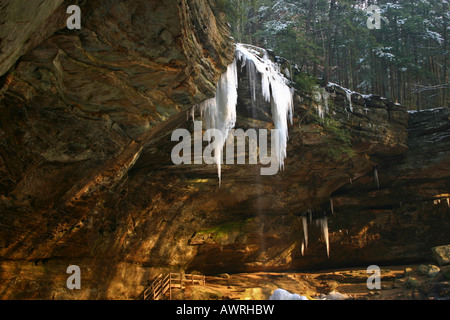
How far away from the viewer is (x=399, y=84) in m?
19.6

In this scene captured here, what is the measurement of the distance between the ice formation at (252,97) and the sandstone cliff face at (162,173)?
0.45 metres

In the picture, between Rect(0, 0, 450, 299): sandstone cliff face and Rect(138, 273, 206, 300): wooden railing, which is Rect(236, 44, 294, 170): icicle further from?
Rect(138, 273, 206, 300): wooden railing

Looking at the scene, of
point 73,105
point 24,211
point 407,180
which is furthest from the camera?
point 407,180

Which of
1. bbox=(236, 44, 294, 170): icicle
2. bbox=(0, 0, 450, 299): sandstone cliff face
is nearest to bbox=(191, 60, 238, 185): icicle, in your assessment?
bbox=(0, 0, 450, 299): sandstone cliff face

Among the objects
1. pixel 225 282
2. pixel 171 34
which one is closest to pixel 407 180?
pixel 225 282

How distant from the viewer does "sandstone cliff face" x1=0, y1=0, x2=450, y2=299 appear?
23.5 ft

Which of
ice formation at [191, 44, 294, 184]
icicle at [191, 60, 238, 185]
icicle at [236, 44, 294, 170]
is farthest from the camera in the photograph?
icicle at [236, 44, 294, 170]

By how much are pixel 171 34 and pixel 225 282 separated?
11.2m

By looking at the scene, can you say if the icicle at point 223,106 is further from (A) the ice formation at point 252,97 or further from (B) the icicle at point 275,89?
(B) the icicle at point 275,89

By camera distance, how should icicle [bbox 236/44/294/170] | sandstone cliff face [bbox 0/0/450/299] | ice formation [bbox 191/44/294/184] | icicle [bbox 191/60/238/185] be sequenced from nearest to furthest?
sandstone cliff face [bbox 0/0/450/299] → icicle [bbox 191/60/238/185] → ice formation [bbox 191/44/294/184] → icicle [bbox 236/44/294/170]

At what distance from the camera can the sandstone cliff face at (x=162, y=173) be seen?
7.15 m

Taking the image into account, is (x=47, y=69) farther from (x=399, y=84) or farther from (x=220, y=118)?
(x=399, y=84)

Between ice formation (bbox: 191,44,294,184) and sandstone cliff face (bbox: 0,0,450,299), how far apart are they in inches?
17.8

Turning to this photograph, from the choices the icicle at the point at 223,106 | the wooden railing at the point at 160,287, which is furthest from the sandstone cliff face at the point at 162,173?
the icicle at the point at 223,106
